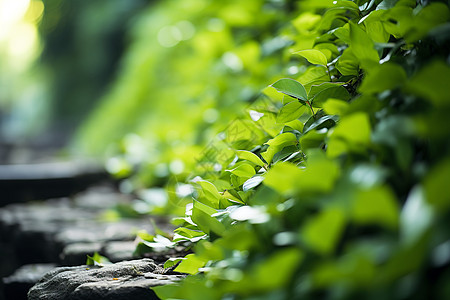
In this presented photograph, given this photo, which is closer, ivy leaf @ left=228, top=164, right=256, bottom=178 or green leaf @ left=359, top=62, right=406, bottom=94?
green leaf @ left=359, top=62, right=406, bottom=94

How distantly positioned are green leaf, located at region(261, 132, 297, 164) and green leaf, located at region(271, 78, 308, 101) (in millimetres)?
62

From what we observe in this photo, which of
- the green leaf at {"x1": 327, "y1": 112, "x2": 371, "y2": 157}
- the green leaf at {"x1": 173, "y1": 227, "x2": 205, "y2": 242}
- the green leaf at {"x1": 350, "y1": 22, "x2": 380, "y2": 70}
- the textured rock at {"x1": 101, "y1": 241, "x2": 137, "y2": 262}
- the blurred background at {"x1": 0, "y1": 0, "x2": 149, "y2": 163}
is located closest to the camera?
the green leaf at {"x1": 327, "y1": 112, "x2": 371, "y2": 157}

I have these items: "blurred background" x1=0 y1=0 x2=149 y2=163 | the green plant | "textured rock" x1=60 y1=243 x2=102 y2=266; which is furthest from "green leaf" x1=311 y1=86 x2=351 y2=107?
"blurred background" x1=0 y1=0 x2=149 y2=163

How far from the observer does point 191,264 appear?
613 mm

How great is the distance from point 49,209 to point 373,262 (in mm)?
1434

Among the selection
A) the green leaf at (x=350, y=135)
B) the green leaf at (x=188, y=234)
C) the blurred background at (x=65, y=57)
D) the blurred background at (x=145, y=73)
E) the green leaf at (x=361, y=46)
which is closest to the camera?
the green leaf at (x=350, y=135)

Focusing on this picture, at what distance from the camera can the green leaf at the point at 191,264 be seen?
1.99ft

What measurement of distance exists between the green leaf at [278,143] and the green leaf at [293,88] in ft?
0.20

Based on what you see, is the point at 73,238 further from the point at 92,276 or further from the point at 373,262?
the point at 373,262

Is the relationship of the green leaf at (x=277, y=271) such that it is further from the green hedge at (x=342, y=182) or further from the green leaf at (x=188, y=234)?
the green leaf at (x=188, y=234)

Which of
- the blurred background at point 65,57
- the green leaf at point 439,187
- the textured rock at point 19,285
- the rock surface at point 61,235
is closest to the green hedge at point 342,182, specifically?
the green leaf at point 439,187

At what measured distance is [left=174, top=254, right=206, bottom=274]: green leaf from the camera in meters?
0.61

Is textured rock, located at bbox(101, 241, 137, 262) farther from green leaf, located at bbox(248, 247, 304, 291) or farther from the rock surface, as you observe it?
green leaf, located at bbox(248, 247, 304, 291)

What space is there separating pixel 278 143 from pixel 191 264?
23 centimetres
